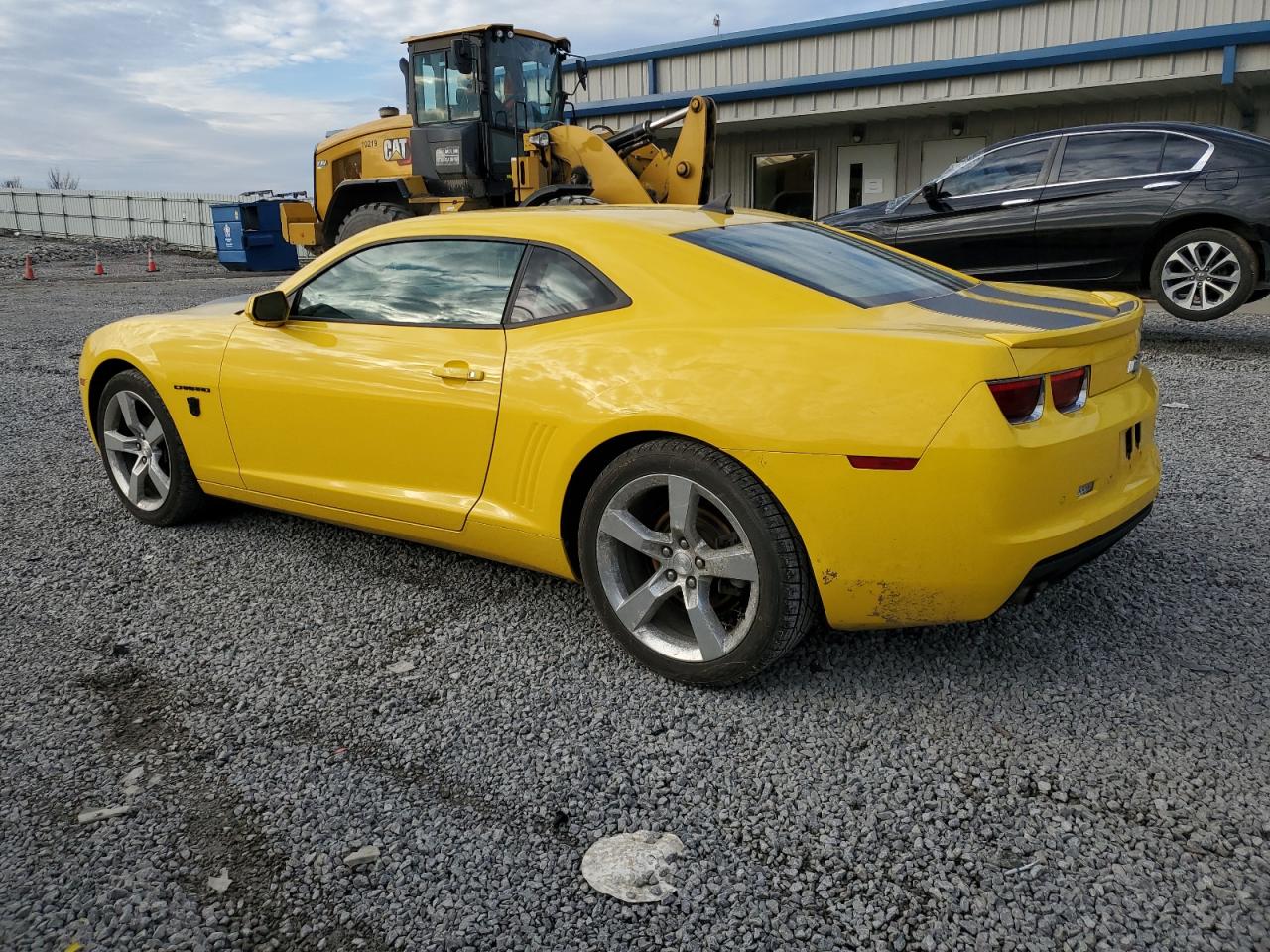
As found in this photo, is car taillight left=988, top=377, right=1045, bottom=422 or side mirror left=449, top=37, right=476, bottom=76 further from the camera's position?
side mirror left=449, top=37, right=476, bottom=76

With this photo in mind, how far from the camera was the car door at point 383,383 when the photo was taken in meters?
3.48

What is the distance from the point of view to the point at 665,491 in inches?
123

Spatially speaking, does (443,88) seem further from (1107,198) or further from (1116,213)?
(1116,213)

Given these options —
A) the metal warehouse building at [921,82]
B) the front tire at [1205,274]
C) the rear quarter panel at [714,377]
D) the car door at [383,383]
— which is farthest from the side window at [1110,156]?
the car door at [383,383]

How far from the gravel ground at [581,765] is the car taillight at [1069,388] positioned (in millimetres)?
843

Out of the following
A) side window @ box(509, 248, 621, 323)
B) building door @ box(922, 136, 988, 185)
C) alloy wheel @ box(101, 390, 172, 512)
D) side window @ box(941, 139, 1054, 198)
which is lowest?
Result: alloy wheel @ box(101, 390, 172, 512)

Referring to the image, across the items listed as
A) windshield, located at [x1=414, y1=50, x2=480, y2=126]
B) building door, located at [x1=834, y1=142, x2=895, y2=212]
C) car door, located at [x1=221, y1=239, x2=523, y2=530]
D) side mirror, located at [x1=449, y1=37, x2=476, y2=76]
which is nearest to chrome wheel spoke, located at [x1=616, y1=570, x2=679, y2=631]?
car door, located at [x1=221, y1=239, x2=523, y2=530]

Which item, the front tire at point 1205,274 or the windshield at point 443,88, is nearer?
the front tire at point 1205,274

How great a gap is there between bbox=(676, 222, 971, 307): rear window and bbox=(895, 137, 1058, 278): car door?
561 centimetres

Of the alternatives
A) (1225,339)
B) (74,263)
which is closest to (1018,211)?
(1225,339)

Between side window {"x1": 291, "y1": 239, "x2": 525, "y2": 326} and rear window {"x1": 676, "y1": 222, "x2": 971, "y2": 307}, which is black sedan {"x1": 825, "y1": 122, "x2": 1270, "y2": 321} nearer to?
rear window {"x1": 676, "y1": 222, "x2": 971, "y2": 307}

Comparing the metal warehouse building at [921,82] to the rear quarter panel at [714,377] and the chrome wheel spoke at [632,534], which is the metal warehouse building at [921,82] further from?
the chrome wheel spoke at [632,534]

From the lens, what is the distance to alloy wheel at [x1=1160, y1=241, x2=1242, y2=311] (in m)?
8.29

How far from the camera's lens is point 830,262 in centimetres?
354
